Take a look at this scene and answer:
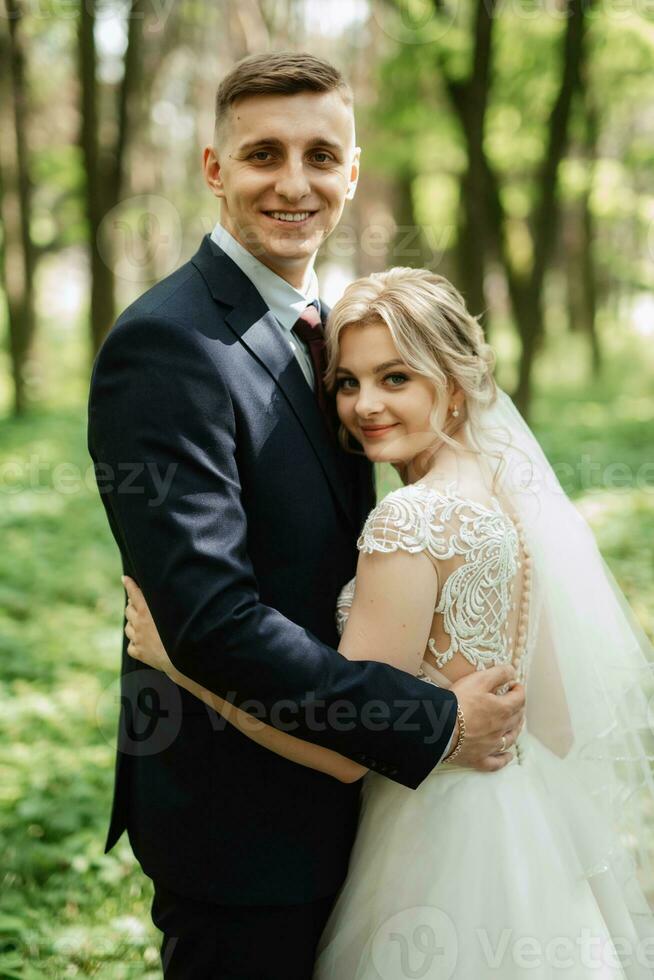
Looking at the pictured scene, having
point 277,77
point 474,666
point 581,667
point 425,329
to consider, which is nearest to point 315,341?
point 425,329

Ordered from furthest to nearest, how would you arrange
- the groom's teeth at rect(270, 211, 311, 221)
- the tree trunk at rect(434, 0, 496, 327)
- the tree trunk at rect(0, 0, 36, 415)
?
the tree trunk at rect(0, 0, 36, 415) → the tree trunk at rect(434, 0, 496, 327) → the groom's teeth at rect(270, 211, 311, 221)

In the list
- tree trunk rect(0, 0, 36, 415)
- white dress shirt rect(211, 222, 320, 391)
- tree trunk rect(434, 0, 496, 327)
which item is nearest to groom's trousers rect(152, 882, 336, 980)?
white dress shirt rect(211, 222, 320, 391)

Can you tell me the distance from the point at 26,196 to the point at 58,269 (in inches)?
861

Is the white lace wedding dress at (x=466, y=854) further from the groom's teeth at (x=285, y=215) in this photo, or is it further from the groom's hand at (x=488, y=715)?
the groom's teeth at (x=285, y=215)

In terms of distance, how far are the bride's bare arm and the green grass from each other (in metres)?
1.61

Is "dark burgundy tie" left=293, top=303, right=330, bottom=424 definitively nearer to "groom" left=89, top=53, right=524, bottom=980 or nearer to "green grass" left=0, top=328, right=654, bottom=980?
"groom" left=89, top=53, right=524, bottom=980

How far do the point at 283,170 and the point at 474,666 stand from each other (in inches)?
51.1

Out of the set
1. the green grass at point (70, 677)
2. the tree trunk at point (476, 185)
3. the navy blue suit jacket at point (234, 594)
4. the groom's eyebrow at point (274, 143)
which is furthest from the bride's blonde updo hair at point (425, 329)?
the tree trunk at point (476, 185)

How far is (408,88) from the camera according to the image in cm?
1102

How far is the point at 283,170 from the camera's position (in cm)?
227

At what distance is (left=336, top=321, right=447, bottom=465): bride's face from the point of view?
91.5 inches

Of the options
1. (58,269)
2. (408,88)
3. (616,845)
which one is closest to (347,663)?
(616,845)

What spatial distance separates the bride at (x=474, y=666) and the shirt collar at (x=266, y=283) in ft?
0.38

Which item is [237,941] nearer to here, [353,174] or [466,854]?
[466,854]
